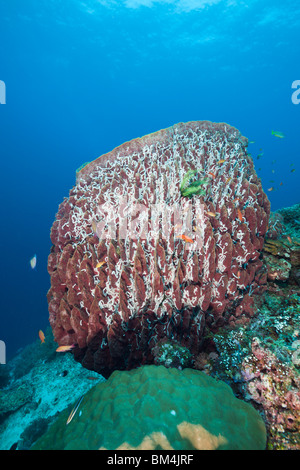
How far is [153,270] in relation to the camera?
3.34 metres

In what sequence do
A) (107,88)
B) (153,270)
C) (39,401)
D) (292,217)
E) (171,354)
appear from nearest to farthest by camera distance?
(171,354)
(153,270)
(39,401)
(292,217)
(107,88)

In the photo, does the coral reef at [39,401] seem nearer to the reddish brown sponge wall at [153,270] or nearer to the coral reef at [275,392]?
the reddish brown sponge wall at [153,270]

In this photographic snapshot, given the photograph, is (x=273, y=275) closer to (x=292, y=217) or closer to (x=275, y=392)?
(x=275, y=392)

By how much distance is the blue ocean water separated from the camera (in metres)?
44.8

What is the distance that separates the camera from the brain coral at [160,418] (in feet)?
6.11

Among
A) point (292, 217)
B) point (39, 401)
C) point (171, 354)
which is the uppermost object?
point (292, 217)

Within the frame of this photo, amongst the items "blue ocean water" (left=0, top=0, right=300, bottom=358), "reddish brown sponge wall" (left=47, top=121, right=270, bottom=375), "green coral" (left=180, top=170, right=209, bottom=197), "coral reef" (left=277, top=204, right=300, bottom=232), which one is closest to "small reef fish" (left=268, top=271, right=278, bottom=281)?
"reddish brown sponge wall" (left=47, top=121, right=270, bottom=375)

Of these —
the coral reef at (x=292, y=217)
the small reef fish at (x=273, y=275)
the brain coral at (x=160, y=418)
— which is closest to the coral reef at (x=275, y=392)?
the brain coral at (x=160, y=418)

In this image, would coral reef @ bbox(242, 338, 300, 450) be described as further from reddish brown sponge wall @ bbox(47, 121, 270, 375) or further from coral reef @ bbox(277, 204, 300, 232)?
coral reef @ bbox(277, 204, 300, 232)

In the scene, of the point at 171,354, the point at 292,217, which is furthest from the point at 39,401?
the point at 292,217

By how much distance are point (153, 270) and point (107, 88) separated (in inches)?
4773

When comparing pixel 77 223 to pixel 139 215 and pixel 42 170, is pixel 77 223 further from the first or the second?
pixel 42 170

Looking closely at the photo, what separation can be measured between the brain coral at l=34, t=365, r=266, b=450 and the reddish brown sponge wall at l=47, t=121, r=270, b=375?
2.52 feet

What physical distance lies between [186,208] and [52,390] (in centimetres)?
542
